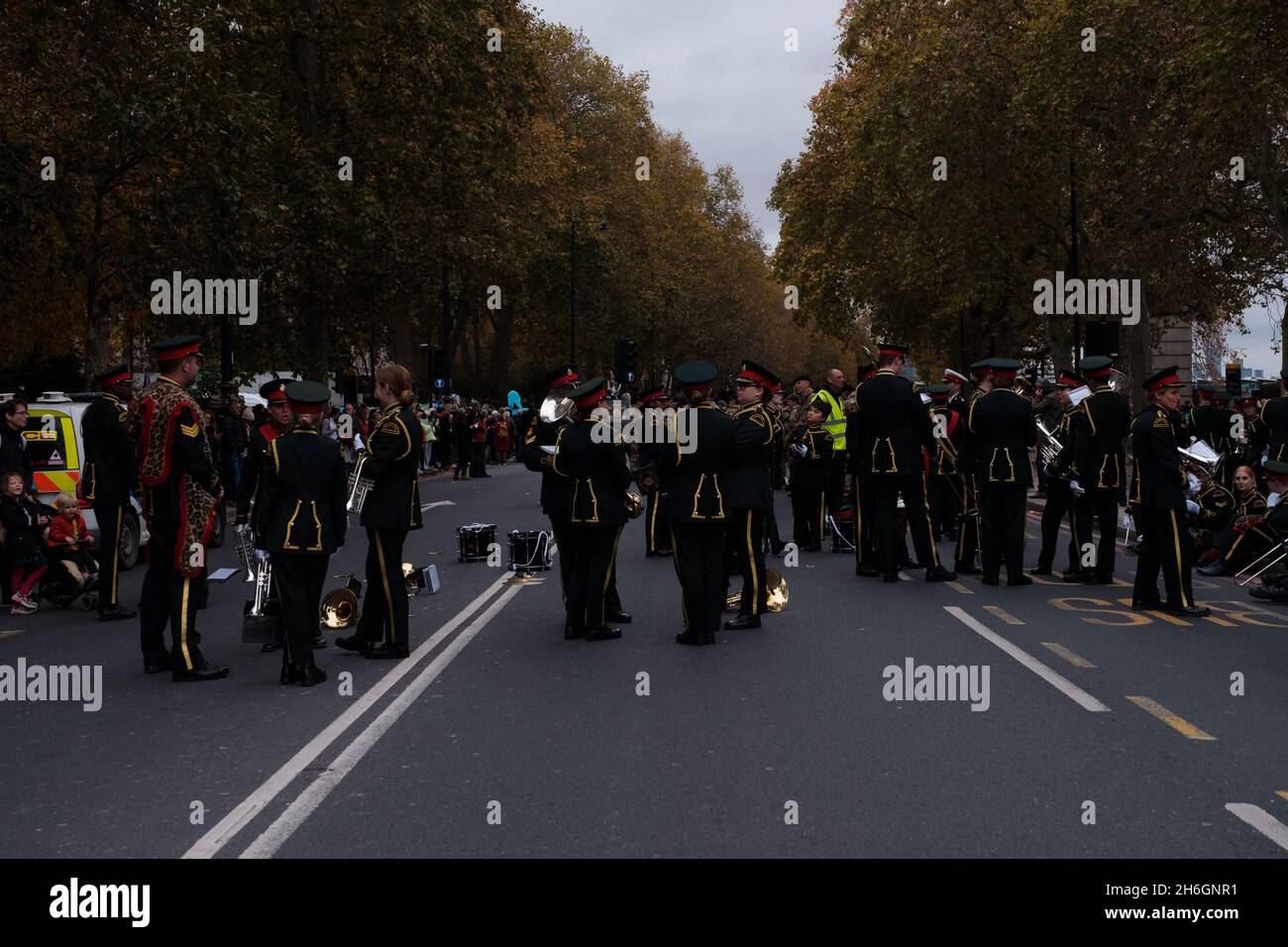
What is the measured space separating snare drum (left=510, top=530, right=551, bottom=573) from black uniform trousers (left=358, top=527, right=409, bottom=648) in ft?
15.0

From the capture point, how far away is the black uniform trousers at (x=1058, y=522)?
13.5 metres

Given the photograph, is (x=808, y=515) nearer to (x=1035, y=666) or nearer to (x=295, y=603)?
(x=1035, y=666)

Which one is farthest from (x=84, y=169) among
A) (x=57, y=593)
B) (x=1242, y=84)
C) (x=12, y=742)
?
(x=1242, y=84)

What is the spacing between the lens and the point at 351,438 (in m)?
28.2

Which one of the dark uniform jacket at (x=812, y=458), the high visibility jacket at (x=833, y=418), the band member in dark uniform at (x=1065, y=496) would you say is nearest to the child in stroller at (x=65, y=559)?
the dark uniform jacket at (x=812, y=458)

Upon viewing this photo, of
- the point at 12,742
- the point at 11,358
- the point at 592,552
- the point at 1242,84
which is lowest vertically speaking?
the point at 12,742

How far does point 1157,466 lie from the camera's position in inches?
432

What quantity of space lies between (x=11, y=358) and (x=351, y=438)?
15979mm

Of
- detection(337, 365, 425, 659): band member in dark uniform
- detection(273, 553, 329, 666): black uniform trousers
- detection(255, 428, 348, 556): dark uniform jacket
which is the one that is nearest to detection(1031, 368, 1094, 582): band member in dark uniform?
detection(337, 365, 425, 659): band member in dark uniform

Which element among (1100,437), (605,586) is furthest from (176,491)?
(1100,437)

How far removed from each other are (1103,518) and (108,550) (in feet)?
29.4

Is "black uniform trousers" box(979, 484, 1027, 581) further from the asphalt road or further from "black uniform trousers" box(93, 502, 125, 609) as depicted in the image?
"black uniform trousers" box(93, 502, 125, 609)

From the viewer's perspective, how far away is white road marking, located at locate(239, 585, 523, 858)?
535cm
